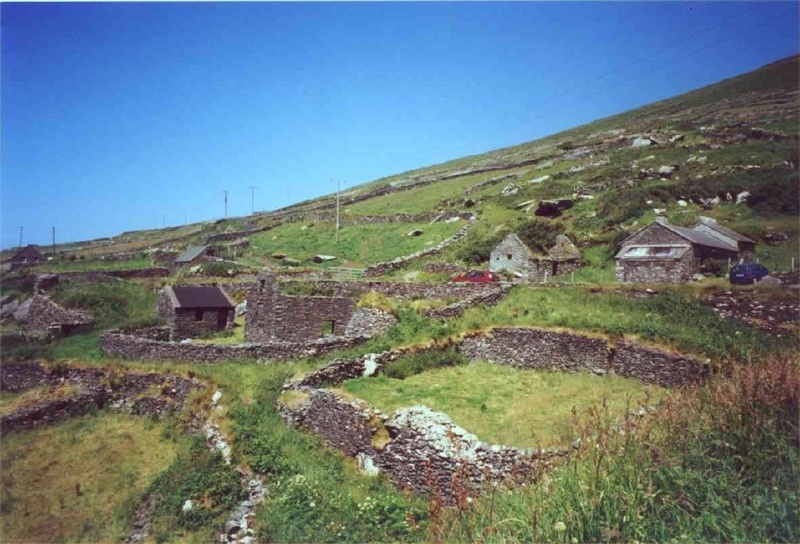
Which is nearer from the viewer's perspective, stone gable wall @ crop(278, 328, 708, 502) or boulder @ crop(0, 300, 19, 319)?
stone gable wall @ crop(278, 328, 708, 502)

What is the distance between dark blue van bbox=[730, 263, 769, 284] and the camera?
2527cm

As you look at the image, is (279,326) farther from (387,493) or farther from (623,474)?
(623,474)

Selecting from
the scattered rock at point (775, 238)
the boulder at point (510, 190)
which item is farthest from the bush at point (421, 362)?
the boulder at point (510, 190)

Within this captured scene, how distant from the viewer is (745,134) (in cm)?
7181

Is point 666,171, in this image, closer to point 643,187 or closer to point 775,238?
point 643,187

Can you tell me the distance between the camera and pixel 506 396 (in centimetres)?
1442

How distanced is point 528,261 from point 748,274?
13243mm

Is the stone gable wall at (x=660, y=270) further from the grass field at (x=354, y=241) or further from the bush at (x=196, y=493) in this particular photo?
the bush at (x=196, y=493)

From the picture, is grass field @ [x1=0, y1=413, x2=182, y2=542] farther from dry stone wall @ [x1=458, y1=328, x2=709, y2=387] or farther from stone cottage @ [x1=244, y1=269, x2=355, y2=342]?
dry stone wall @ [x1=458, y1=328, x2=709, y2=387]

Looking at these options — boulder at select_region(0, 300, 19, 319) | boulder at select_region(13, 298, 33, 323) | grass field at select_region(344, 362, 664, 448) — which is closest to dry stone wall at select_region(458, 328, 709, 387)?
grass field at select_region(344, 362, 664, 448)

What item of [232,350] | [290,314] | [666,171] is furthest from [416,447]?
[666,171]

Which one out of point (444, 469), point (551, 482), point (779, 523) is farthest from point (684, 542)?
point (444, 469)

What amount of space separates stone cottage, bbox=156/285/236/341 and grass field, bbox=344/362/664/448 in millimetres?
15786

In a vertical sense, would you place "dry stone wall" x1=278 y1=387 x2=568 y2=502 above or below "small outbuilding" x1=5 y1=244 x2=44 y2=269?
below
